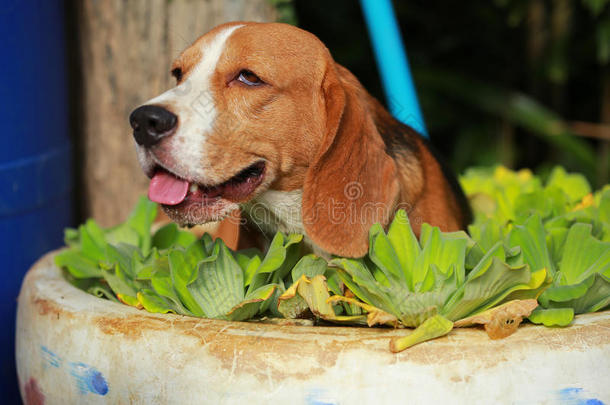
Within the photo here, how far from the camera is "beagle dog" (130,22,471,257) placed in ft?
6.17

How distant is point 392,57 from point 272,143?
1104 mm

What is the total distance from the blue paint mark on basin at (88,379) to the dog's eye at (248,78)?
0.90 metres

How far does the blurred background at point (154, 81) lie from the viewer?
2.85 metres

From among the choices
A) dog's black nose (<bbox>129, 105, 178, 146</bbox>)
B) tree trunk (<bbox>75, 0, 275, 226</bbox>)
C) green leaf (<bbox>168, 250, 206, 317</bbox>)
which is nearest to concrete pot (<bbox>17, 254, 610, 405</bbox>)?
green leaf (<bbox>168, 250, 206, 317</bbox>)

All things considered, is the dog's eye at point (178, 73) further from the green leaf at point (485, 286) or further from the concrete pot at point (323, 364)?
the green leaf at point (485, 286)

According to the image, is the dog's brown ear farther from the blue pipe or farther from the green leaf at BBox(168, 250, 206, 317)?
the blue pipe

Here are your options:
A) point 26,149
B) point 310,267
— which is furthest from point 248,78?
point 26,149

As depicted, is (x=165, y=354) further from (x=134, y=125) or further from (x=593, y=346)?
(x=593, y=346)

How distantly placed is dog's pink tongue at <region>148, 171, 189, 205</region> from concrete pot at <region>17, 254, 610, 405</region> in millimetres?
392

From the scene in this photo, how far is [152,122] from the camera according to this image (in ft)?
6.03

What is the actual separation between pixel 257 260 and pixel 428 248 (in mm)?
461

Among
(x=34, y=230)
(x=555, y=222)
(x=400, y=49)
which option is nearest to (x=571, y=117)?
(x=400, y=49)

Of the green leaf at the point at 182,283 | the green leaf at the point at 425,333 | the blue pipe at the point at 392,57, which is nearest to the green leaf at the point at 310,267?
the green leaf at the point at 182,283

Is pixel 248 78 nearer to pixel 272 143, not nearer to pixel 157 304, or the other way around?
pixel 272 143
